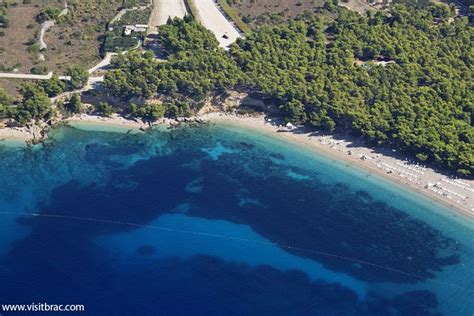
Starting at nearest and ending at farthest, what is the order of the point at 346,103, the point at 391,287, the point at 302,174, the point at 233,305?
the point at 233,305 < the point at 391,287 < the point at 302,174 < the point at 346,103

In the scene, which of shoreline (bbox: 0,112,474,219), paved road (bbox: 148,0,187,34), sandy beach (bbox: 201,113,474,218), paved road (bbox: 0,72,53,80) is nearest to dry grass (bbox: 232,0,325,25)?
paved road (bbox: 148,0,187,34)

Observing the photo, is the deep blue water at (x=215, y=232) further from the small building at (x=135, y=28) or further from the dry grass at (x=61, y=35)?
the small building at (x=135, y=28)

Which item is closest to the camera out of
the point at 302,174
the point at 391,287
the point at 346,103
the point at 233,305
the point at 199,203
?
the point at 233,305

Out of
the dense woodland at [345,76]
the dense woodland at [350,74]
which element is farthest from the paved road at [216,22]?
the dense woodland at [350,74]

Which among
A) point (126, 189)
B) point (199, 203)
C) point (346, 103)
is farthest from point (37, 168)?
point (346, 103)

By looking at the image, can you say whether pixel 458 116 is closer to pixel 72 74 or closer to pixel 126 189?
pixel 126 189

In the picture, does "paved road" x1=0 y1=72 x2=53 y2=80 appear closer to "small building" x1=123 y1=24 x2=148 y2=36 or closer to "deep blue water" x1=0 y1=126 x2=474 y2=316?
"deep blue water" x1=0 y1=126 x2=474 y2=316

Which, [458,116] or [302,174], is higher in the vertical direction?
[458,116]
